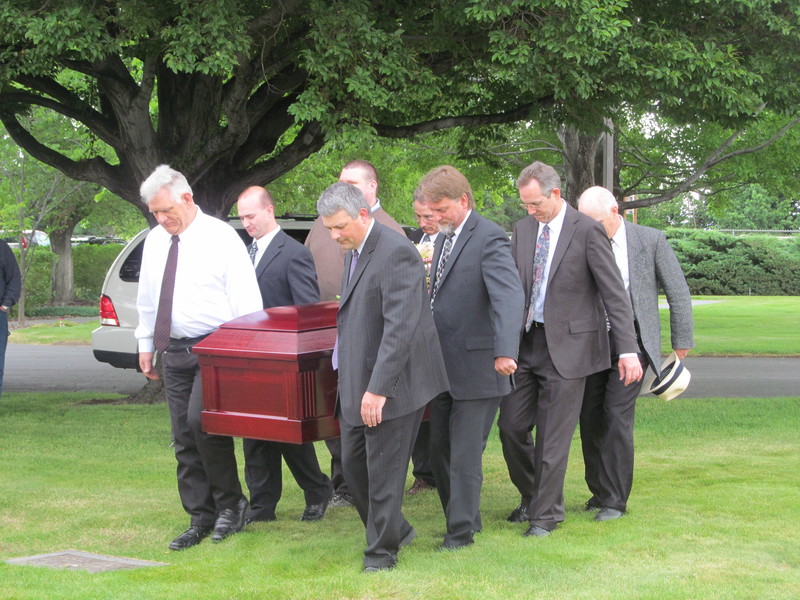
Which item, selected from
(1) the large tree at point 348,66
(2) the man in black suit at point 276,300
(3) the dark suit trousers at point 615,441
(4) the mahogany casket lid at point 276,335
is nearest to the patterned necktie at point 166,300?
(4) the mahogany casket lid at point 276,335

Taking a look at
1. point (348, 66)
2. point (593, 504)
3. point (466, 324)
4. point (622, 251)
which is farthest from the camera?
point (348, 66)

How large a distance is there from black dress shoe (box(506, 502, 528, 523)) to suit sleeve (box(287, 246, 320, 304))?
5.89 feet

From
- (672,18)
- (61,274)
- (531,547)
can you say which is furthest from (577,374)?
(61,274)

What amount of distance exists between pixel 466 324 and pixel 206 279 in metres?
1.51

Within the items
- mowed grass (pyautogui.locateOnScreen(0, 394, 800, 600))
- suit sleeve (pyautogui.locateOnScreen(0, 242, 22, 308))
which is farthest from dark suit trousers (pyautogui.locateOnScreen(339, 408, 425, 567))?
suit sleeve (pyautogui.locateOnScreen(0, 242, 22, 308))

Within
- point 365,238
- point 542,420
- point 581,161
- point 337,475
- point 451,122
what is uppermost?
point 581,161

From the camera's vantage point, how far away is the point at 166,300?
608cm

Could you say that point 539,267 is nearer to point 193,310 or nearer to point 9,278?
point 193,310

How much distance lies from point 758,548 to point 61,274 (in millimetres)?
30584

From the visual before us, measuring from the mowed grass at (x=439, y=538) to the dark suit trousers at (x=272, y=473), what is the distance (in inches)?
6.3

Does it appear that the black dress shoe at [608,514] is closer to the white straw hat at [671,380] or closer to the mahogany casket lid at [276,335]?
the white straw hat at [671,380]

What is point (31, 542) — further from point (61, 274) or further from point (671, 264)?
point (61, 274)

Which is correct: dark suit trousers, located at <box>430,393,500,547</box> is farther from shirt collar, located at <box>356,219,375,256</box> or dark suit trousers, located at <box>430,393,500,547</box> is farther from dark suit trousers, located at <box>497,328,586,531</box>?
shirt collar, located at <box>356,219,375,256</box>

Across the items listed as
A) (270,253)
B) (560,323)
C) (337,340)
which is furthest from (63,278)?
(337,340)
